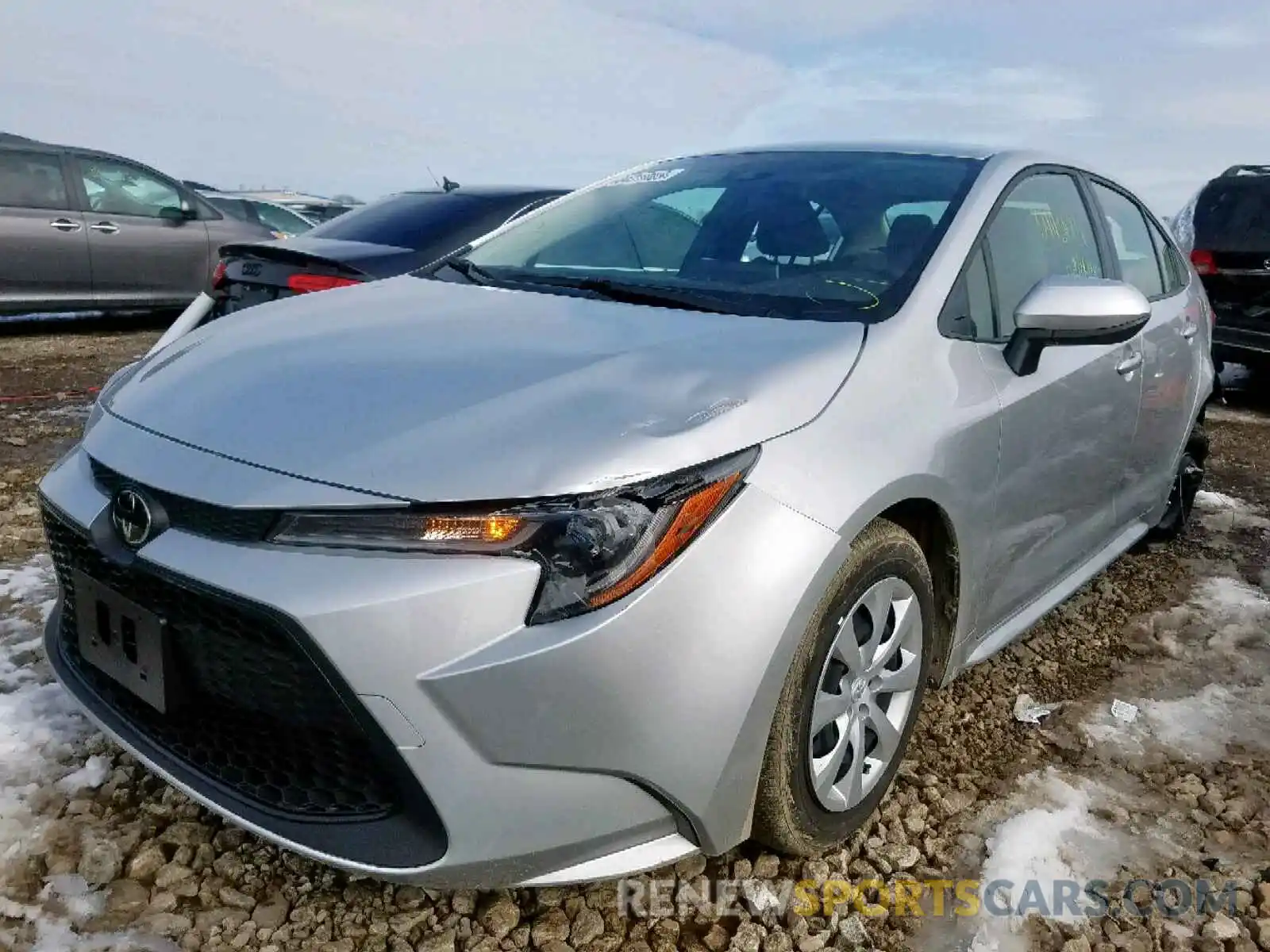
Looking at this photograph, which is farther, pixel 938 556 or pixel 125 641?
pixel 938 556

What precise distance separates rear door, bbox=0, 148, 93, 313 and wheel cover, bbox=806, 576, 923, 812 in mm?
7644

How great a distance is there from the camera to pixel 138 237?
26.8ft

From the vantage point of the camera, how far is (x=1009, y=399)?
7.37 feet

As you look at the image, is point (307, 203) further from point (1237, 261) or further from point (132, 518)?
point (132, 518)

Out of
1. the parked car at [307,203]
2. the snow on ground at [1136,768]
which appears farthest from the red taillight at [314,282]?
the parked car at [307,203]

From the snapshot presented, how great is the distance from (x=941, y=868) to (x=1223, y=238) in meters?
5.88

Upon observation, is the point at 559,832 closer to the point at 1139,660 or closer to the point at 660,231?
the point at 660,231

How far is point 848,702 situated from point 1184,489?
263 centimetres

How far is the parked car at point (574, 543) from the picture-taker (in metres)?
1.48

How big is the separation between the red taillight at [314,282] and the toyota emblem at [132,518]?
97.0 inches

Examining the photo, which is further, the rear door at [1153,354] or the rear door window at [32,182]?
the rear door window at [32,182]

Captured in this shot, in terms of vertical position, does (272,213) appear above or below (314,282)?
below

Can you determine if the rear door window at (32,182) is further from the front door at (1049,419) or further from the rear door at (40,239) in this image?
the front door at (1049,419)

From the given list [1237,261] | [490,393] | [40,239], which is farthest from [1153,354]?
[40,239]
